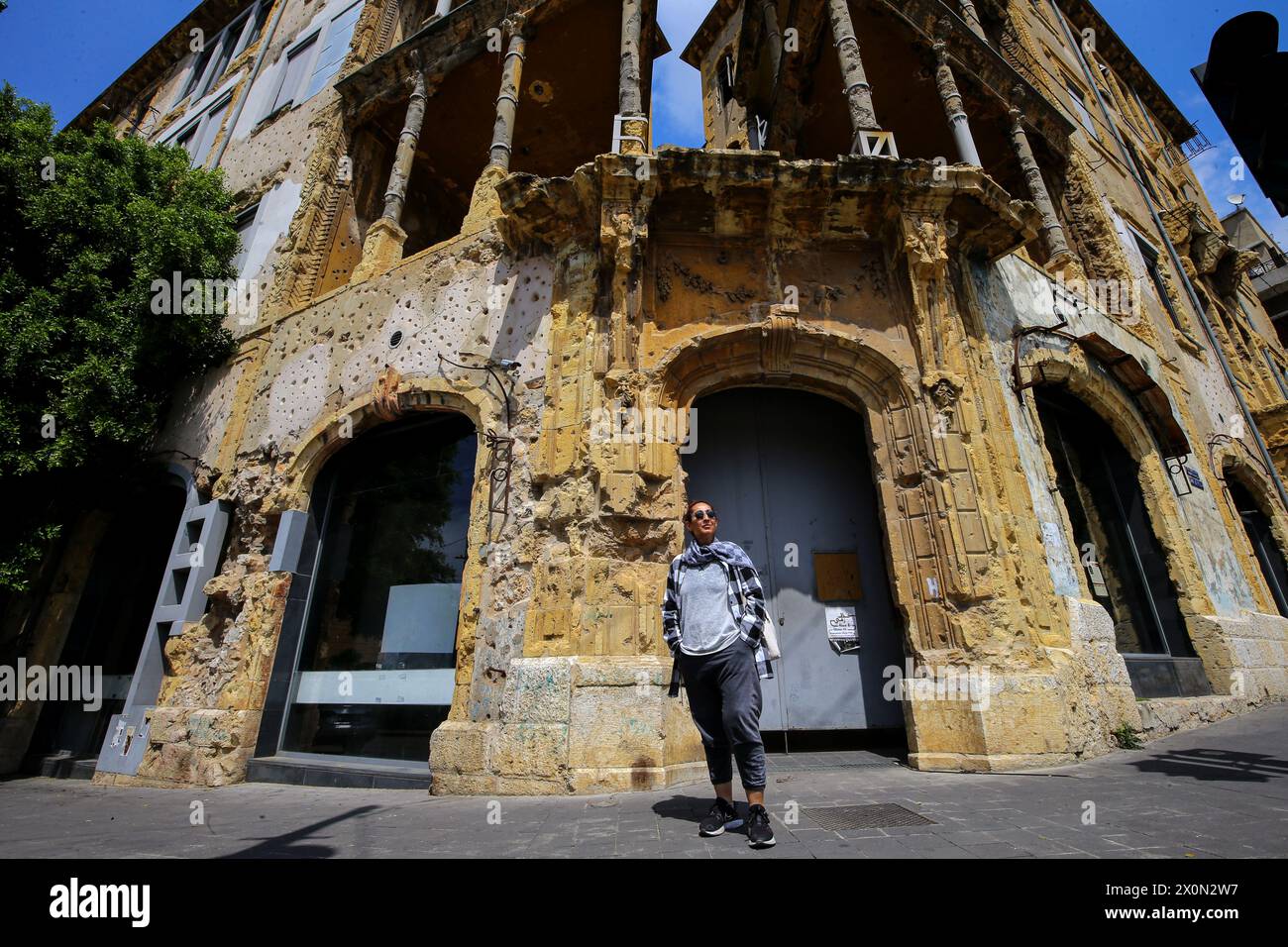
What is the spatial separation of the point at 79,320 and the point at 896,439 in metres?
11.0

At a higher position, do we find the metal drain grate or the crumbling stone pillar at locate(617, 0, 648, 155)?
the crumbling stone pillar at locate(617, 0, 648, 155)

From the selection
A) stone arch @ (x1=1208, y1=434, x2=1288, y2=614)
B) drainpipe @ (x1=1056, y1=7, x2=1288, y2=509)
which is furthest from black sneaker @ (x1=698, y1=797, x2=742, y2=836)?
drainpipe @ (x1=1056, y1=7, x2=1288, y2=509)

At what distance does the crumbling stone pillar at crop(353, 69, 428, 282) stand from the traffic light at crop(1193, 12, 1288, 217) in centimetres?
858

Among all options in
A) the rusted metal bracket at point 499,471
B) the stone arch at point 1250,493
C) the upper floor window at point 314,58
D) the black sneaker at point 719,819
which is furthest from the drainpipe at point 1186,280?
the upper floor window at point 314,58

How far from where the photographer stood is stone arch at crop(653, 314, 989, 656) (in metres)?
5.53

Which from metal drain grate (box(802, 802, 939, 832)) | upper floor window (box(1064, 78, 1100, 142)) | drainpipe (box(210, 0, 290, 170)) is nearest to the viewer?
metal drain grate (box(802, 802, 939, 832))

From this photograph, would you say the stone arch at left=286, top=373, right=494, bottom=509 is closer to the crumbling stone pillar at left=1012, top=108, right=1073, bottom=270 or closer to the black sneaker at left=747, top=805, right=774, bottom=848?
the black sneaker at left=747, top=805, right=774, bottom=848

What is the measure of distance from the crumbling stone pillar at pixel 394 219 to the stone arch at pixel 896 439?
5147mm

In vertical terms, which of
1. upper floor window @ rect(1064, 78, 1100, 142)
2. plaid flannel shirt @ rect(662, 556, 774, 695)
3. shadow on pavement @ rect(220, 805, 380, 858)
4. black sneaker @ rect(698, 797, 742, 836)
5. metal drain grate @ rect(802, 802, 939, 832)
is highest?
upper floor window @ rect(1064, 78, 1100, 142)

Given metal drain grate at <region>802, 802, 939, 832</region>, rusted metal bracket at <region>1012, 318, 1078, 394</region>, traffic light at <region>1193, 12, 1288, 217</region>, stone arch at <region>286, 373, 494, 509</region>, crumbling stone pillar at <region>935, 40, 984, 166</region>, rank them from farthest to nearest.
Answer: crumbling stone pillar at <region>935, 40, 984, 166</region>, rusted metal bracket at <region>1012, 318, 1078, 394</region>, stone arch at <region>286, 373, 494, 509</region>, metal drain grate at <region>802, 802, 939, 832</region>, traffic light at <region>1193, 12, 1288, 217</region>

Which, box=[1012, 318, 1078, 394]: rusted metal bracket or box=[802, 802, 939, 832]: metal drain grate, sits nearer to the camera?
box=[802, 802, 939, 832]: metal drain grate

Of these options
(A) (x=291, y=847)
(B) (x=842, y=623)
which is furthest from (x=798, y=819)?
(B) (x=842, y=623)

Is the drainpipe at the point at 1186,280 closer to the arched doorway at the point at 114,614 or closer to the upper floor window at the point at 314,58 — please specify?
the upper floor window at the point at 314,58
